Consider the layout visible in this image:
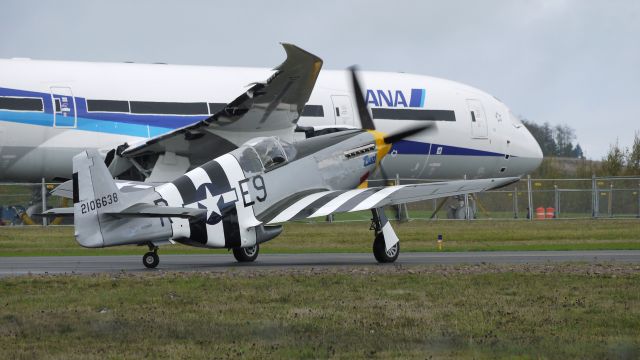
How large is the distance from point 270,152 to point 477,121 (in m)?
17.6

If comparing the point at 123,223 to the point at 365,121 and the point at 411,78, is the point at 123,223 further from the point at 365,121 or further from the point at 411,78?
the point at 411,78

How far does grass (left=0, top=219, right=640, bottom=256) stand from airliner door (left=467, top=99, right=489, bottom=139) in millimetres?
3117

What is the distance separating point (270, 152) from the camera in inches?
798

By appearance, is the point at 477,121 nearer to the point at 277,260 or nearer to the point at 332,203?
the point at 277,260

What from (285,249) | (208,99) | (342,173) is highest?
(208,99)

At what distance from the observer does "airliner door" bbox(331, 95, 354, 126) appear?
1344 inches

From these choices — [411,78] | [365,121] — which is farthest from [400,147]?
[365,121]

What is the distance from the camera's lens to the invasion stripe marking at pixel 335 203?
1942cm

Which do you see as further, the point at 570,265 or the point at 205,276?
the point at 570,265

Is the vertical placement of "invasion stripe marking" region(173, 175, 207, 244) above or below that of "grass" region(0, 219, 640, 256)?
above

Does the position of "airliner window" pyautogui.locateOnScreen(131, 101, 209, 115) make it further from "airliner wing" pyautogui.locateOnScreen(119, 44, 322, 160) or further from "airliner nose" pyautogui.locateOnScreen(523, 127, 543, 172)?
"airliner nose" pyautogui.locateOnScreen(523, 127, 543, 172)

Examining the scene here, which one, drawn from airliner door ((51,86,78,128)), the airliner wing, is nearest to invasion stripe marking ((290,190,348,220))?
the airliner wing

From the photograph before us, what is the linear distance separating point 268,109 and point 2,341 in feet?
59.7

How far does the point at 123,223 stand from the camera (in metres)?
17.7
